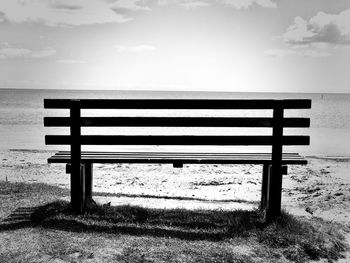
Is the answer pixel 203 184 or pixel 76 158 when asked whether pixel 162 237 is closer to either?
pixel 76 158

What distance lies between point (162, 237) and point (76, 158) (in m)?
1.75

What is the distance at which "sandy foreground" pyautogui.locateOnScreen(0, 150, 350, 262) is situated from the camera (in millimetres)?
7023

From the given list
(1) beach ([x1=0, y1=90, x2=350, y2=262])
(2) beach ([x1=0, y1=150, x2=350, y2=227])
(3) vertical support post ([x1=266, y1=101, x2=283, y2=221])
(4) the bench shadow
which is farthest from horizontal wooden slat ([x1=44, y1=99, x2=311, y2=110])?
(2) beach ([x1=0, y1=150, x2=350, y2=227])

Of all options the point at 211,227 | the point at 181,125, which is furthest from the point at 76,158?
the point at 211,227

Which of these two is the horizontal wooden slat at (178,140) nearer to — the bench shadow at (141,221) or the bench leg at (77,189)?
the bench leg at (77,189)

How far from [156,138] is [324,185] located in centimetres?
640

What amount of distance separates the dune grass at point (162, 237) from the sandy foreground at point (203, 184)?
2.58ft

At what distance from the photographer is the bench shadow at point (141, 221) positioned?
16.1ft

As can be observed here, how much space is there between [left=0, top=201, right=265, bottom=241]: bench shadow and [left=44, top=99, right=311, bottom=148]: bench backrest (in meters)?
1.10

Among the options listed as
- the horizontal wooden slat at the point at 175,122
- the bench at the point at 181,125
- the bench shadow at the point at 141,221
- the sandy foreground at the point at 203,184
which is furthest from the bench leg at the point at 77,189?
the sandy foreground at the point at 203,184

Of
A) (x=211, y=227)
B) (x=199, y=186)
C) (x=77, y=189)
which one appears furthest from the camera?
(x=199, y=186)

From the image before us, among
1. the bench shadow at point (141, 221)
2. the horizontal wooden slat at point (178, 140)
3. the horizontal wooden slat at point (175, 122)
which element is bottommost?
the bench shadow at point (141, 221)

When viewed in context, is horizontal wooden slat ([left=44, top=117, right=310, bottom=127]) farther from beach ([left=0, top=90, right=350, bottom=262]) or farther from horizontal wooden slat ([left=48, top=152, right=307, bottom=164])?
beach ([left=0, top=90, right=350, bottom=262])

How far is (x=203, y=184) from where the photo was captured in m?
10.4
